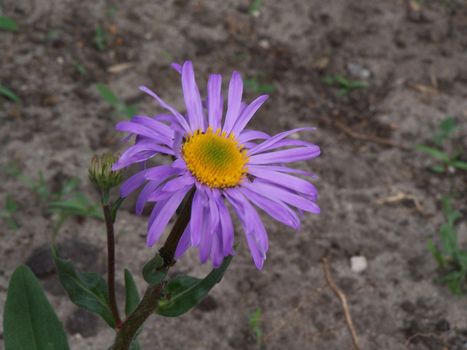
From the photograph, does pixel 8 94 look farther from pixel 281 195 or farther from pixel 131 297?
pixel 281 195

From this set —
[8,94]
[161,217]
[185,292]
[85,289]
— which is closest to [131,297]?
[85,289]

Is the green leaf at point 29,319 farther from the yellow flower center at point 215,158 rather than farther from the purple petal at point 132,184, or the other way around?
the yellow flower center at point 215,158

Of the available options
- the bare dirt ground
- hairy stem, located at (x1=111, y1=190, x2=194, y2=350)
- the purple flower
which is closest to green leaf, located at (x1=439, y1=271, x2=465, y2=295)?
the bare dirt ground

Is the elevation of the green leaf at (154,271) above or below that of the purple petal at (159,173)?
below

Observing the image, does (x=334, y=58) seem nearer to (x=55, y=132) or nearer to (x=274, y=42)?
(x=274, y=42)

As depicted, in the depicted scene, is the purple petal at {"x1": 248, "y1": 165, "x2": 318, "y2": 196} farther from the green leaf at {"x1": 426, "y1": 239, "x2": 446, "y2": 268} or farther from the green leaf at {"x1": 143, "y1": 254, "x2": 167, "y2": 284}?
the green leaf at {"x1": 426, "y1": 239, "x2": 446, "y2": 268}

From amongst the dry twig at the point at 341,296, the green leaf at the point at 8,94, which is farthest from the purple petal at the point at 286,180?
the green leaf at the point at 8,94

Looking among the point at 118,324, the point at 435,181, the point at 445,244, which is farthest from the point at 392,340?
the point at 118,324
